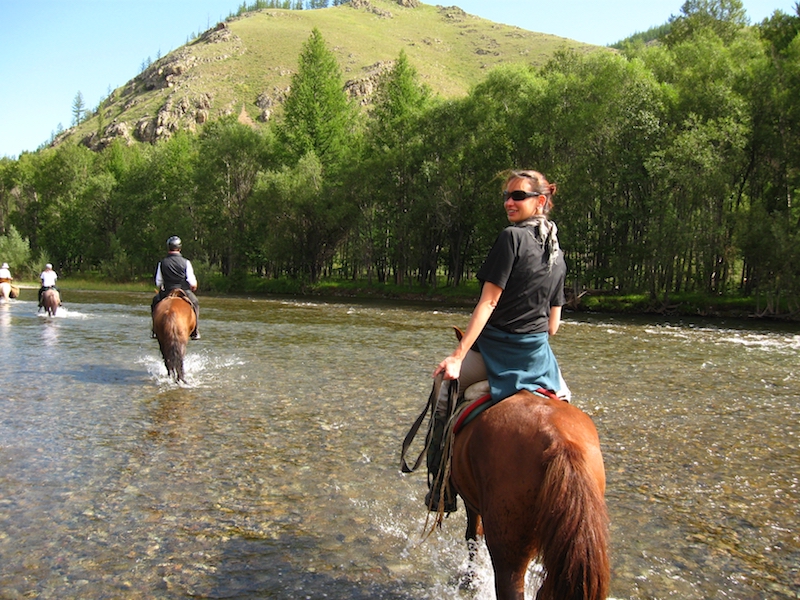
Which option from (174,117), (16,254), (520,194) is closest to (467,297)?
(520,194)

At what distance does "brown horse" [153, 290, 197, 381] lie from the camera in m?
13.7

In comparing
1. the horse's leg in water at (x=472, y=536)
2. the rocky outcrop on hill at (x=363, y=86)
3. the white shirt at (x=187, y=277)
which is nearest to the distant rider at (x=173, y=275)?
the white shirt at (x=187, y=277)

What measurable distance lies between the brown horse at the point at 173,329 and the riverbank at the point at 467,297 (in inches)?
1252

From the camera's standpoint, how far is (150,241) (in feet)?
255

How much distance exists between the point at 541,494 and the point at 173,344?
1175cm

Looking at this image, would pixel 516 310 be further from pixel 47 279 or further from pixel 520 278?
pixel 47 279

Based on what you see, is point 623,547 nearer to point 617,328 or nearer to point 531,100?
point 617,328

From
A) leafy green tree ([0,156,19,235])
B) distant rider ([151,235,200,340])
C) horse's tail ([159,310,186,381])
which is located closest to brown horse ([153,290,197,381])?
horse's tail ([159,310,186,381])

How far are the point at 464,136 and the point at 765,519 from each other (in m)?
46.8

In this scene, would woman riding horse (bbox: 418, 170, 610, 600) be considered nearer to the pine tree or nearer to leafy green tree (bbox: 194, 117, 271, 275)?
the pine tree

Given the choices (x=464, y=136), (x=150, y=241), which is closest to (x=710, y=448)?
(x=464, y=136)

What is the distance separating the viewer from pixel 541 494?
3533mm

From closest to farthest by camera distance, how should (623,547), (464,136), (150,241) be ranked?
(623,547)
(464,136)
(150,241)

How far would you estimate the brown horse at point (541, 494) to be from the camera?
10.9ft
